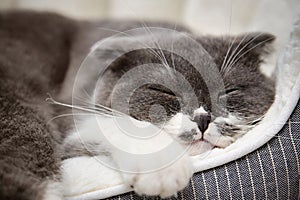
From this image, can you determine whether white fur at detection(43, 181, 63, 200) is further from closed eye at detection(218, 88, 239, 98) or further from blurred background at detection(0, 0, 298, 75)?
blurred background at detection(0, 0, 298, 75)

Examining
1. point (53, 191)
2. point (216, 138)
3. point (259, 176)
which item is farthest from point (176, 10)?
point (53, 191)

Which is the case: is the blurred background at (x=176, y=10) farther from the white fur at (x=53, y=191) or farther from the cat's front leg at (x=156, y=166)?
the white fur at (x=53, y=191)

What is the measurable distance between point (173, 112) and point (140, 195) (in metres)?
0.27

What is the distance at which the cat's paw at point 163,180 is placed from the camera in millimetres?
859

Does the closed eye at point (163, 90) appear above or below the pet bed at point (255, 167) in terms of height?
above

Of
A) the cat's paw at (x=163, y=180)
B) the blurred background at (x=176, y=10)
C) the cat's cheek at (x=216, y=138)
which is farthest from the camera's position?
the blurred background at (x=176, y=10)

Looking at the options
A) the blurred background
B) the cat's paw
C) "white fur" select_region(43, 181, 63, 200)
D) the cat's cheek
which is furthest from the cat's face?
the blurred background

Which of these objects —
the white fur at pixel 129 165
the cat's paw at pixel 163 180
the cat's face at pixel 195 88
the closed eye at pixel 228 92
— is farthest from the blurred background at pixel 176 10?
the cat's paw at pixel 163 180

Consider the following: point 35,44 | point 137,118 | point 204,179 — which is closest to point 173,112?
point 137,118

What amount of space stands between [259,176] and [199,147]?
0.18 metres

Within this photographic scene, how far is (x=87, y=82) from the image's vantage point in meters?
1.36

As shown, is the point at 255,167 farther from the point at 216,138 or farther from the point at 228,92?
the point at 228,92

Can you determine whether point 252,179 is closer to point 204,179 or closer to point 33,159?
point 204,179

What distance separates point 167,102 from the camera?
1075 mm
